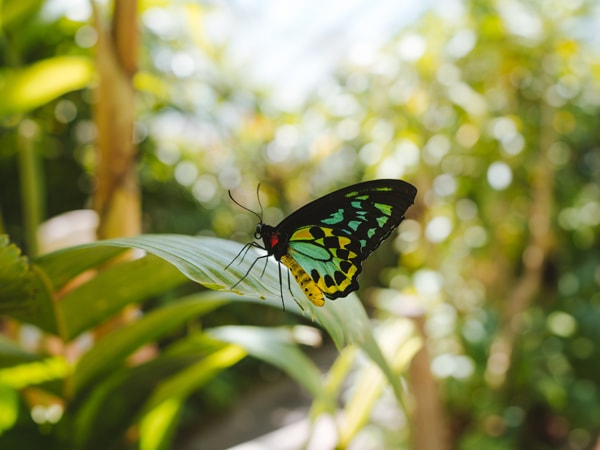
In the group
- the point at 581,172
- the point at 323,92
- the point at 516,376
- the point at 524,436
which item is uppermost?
the point at 323,92

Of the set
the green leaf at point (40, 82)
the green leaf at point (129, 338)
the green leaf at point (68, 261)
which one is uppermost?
the green leaf at point (40, 82)

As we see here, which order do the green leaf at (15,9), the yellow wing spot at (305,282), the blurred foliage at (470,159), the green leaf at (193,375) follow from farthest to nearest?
the blurred foliage at (470,159) → the green leaf at (15,9) → the green leaf at (193,375) → the yellow wing spot at (305,282)

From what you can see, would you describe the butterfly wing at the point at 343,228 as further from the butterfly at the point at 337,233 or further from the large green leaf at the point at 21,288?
the large green leaf at the point at 21,288

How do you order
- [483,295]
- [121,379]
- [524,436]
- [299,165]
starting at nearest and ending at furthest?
[121,379] < [524,436] < [483,295] < [299,165]

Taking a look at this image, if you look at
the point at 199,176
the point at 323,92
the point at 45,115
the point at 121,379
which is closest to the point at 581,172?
the point at 323,92

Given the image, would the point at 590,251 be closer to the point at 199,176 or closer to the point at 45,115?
the point at 199,176

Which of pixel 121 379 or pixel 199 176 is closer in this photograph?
→ pixel 121 379

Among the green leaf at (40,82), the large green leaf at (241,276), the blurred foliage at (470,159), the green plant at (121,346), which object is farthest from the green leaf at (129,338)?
the blurred foliage at (470,159)

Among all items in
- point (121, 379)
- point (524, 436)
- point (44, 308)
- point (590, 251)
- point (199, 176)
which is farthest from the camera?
point (199, 176)

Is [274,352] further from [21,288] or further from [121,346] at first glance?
[21,288]
